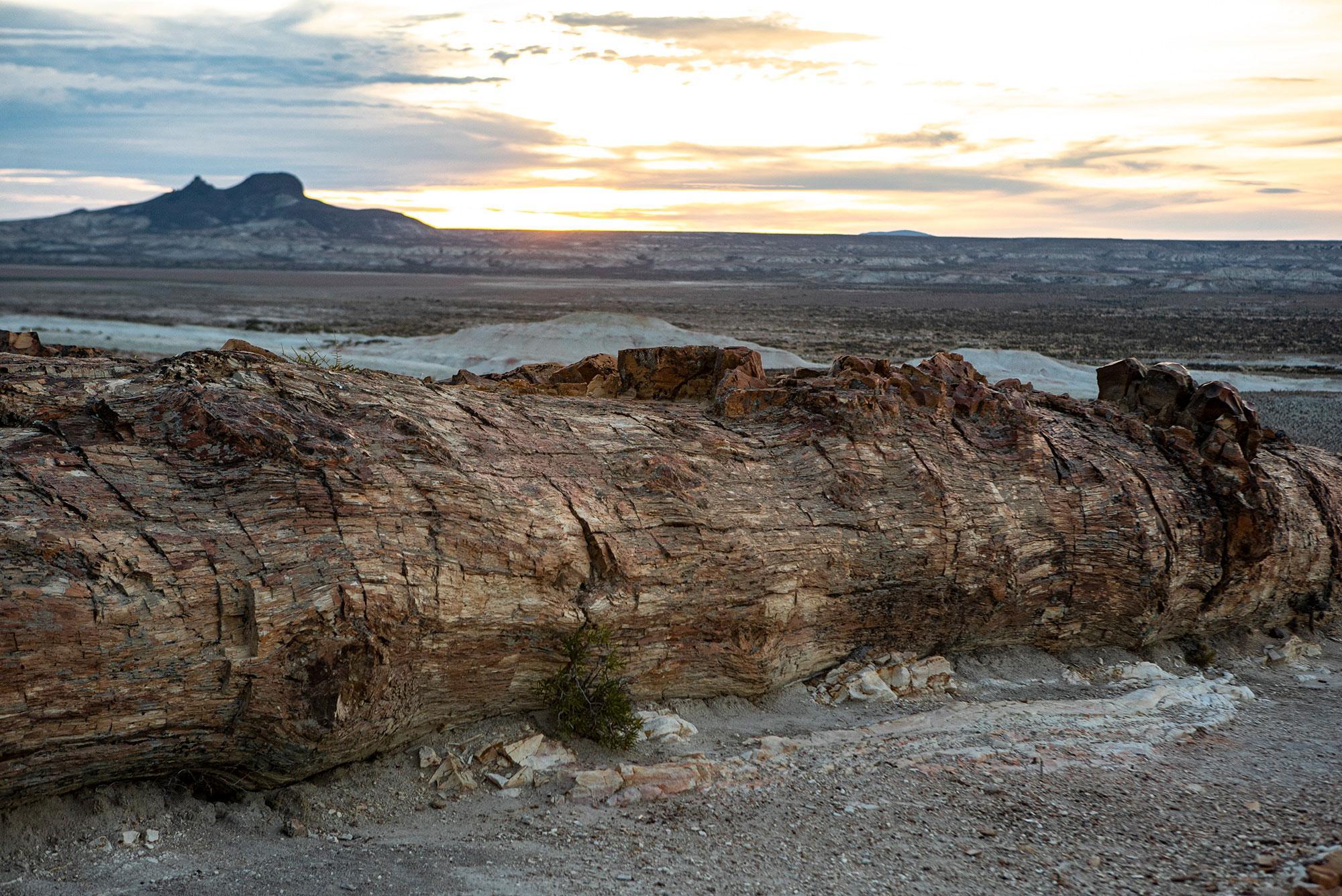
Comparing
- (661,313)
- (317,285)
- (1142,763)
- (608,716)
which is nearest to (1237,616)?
(1142,763)

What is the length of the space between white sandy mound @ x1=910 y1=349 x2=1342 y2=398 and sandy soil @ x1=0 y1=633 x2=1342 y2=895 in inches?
1093

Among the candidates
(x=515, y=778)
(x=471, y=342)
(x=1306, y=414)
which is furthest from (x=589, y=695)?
(x=471, y=342)

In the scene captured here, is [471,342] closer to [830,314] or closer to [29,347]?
[29,347]

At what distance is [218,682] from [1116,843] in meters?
6.09

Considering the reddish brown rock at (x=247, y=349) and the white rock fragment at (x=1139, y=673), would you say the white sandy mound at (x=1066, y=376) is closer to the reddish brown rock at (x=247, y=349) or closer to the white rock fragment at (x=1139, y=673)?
the white rock fragment at (x=1139, y=673)

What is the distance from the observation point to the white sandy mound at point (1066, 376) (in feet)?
119

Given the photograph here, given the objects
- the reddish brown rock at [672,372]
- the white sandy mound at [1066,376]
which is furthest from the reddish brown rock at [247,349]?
the white sandy mound at [1066,376]

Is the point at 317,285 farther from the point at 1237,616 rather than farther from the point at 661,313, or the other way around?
the point at 1237,616

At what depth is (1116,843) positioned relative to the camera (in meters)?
7.21

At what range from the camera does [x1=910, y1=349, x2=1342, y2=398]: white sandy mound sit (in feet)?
119

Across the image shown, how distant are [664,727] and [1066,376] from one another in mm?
32870

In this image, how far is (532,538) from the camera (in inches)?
317

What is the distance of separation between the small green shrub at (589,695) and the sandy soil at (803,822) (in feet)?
0.53

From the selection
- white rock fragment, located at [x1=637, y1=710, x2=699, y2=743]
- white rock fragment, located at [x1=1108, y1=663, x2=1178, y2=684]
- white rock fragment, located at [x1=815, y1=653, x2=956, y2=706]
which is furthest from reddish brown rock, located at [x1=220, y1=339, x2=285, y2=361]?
white rock fragment, located at [x1=1108, y1=663, x2=1178, y2=684]
